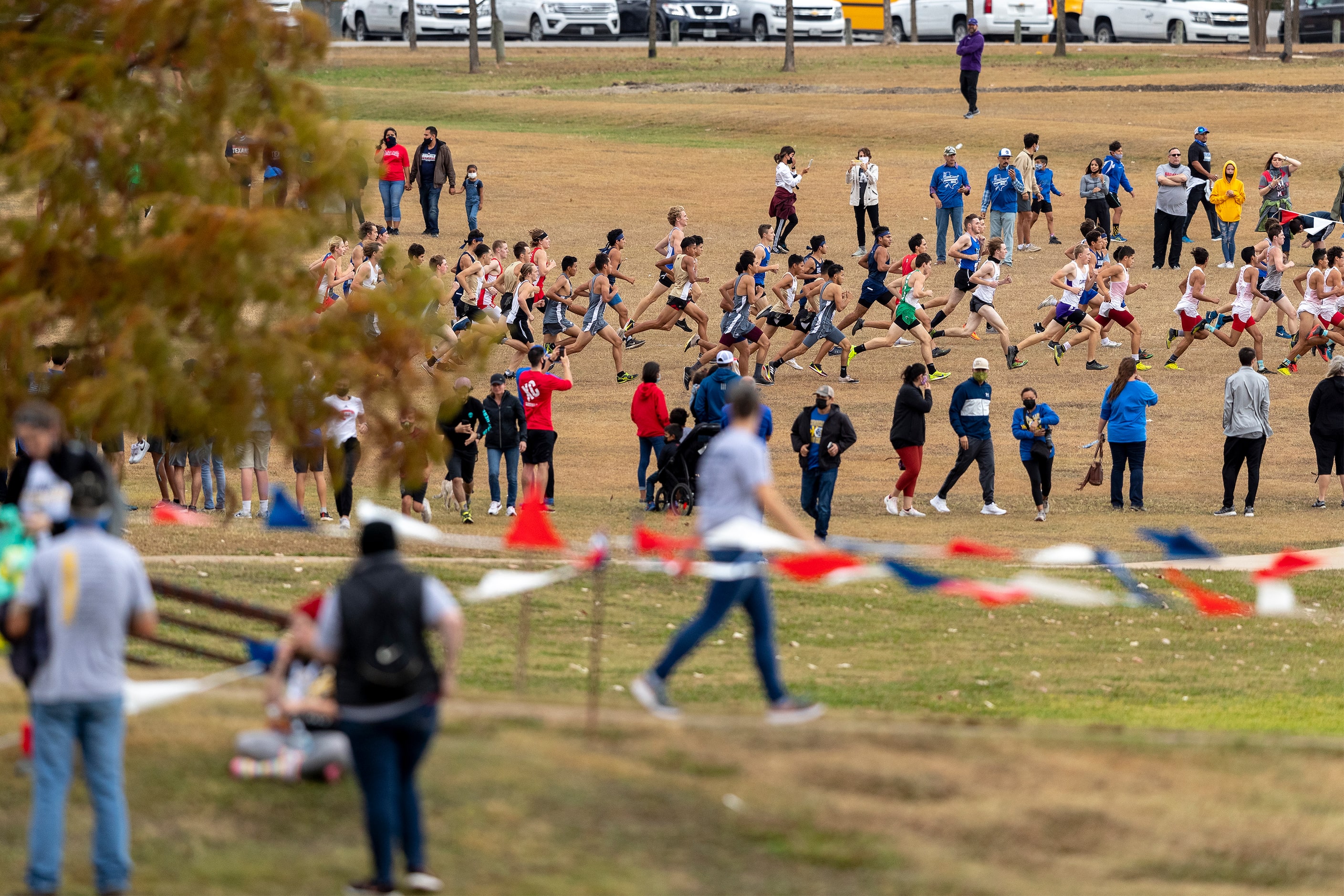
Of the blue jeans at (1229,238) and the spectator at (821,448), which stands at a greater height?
the blue jeans at (1229,238)

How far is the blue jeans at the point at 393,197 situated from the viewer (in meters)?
28.4

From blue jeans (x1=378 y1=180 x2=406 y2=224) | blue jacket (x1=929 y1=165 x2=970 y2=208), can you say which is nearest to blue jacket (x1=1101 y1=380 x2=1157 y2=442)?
blue jacket (x1=929 y1=165 x2=970 y2=208)

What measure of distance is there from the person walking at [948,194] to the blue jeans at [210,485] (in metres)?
12.8

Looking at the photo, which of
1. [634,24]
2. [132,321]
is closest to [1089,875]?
[132,321]

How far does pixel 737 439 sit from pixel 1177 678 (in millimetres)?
6263

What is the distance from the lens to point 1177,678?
12.9 m

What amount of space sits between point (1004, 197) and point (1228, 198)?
11.4 ft

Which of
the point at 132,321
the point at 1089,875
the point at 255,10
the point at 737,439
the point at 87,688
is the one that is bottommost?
the point at 1089,875

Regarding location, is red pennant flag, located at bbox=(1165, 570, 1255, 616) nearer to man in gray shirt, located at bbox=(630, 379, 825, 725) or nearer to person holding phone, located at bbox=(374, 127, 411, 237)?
man in gray shirt, located at bbox=(630, 379, 825, 725)

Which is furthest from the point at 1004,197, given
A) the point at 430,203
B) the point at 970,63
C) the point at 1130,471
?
the point at 1130,471

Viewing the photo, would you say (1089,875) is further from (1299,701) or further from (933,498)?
(933,498)

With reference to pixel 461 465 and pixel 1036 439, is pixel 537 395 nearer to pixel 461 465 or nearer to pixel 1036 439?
pixel 461 465

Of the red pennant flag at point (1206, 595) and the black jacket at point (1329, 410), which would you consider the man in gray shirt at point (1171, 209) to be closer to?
the black jacket at point (1329, 410)

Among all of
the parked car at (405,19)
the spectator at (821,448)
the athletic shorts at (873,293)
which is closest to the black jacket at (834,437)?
the spectator at (821,448)
